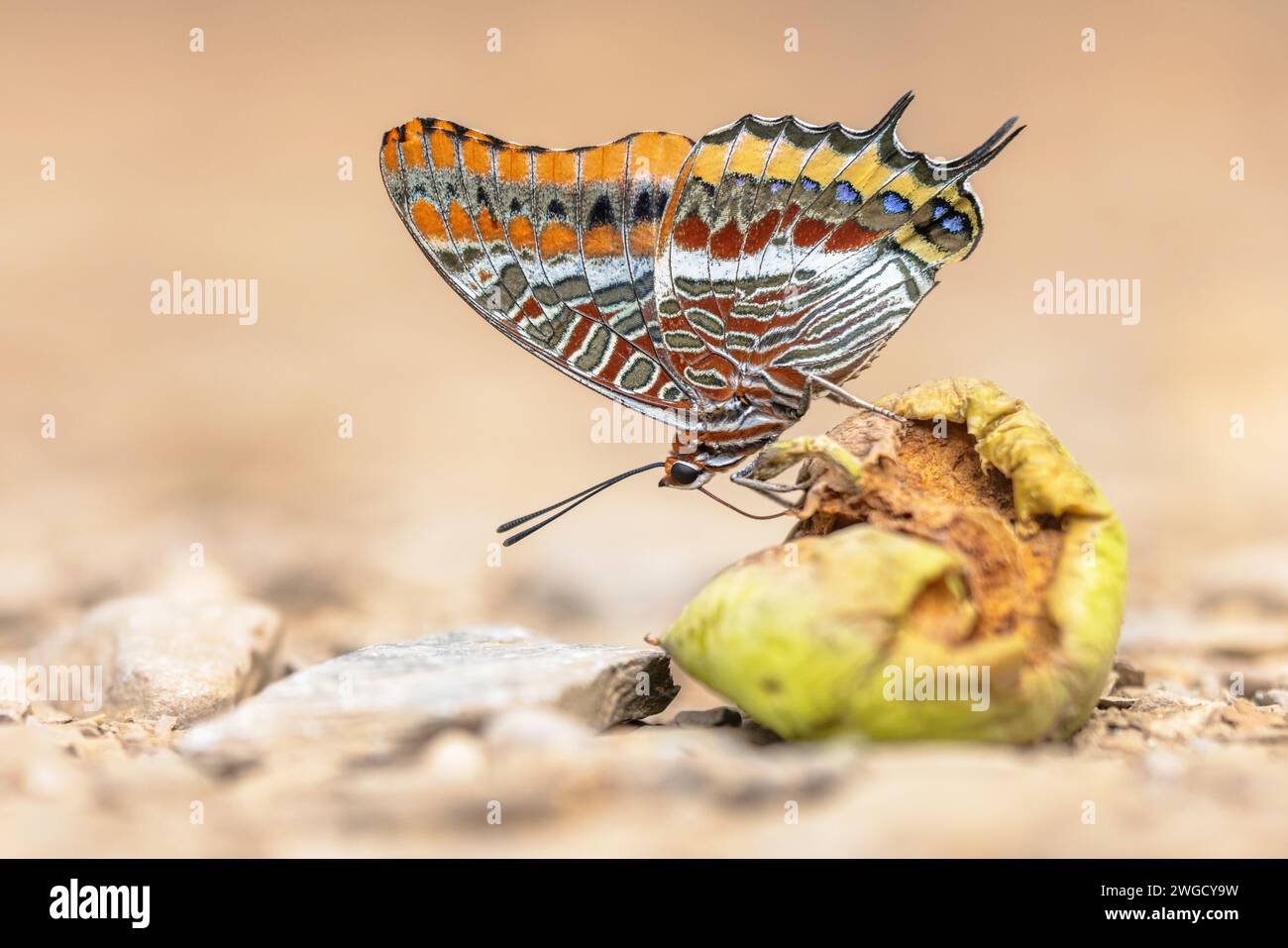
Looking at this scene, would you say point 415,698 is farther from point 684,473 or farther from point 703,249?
point 703,249

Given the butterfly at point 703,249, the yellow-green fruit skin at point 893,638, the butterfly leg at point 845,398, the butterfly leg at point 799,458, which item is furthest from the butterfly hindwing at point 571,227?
the yellow-green fruit skin at point 893,638

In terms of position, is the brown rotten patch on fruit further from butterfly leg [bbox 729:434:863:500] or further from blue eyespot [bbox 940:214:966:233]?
blue eyespot [bbox 940:214:966:233]

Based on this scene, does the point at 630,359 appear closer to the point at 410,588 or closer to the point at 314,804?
the point at 314,804

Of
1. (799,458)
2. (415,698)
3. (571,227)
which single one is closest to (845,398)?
(799,458)

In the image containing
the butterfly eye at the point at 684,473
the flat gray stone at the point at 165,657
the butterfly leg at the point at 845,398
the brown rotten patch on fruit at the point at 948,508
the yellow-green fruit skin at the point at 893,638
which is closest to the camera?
the yellow-green fruit skin at the point at 893,638

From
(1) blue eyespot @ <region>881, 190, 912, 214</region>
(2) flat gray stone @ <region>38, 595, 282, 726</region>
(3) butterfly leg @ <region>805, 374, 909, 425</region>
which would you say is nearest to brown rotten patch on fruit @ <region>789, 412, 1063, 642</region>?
(3) butterfly leg @ <region>805, 374, 909, 425</region>

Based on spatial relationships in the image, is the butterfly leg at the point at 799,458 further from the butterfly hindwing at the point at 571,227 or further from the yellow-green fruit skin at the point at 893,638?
the butterfly hindwing at the point at 571,227

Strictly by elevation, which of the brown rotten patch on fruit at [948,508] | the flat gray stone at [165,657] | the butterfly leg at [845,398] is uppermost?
the butterfly leg at [845,398]
